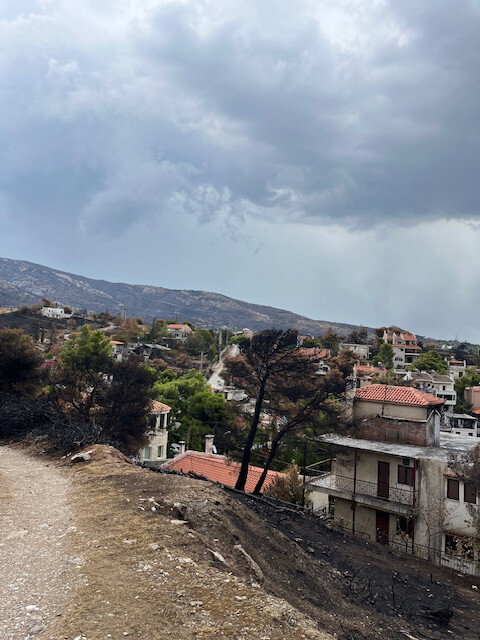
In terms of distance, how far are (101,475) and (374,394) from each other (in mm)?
16935

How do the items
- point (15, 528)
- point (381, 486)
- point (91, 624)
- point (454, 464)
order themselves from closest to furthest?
point (91, 624)
point (15, 528)
point (454, 464)
point (381, 486)

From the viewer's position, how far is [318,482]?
24828 millimetres

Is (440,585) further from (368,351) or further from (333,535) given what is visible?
(368,351)

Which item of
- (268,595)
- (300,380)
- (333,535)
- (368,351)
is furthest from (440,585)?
(368,351)

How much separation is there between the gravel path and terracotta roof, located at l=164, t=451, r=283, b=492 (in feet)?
44.5

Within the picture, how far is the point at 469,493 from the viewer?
20250mm

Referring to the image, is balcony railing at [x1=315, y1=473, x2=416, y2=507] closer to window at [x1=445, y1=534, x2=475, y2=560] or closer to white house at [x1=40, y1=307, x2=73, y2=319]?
window at [x1=445, y1=534, x2=475, y2=560]

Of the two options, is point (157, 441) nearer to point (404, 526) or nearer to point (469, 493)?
point (404, 526)

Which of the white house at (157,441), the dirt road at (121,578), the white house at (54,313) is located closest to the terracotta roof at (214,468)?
the white house at (157,441)

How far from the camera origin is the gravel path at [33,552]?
629 cm

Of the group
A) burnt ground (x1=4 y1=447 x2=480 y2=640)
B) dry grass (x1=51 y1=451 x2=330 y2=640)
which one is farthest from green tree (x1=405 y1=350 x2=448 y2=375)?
dry grass (x1=51 y1=451 x2=330 y2=640)

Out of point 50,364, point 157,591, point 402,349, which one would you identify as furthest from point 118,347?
point 157,591

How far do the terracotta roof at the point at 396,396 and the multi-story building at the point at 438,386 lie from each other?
43.3 m

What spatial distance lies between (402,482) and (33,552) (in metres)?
18.2
